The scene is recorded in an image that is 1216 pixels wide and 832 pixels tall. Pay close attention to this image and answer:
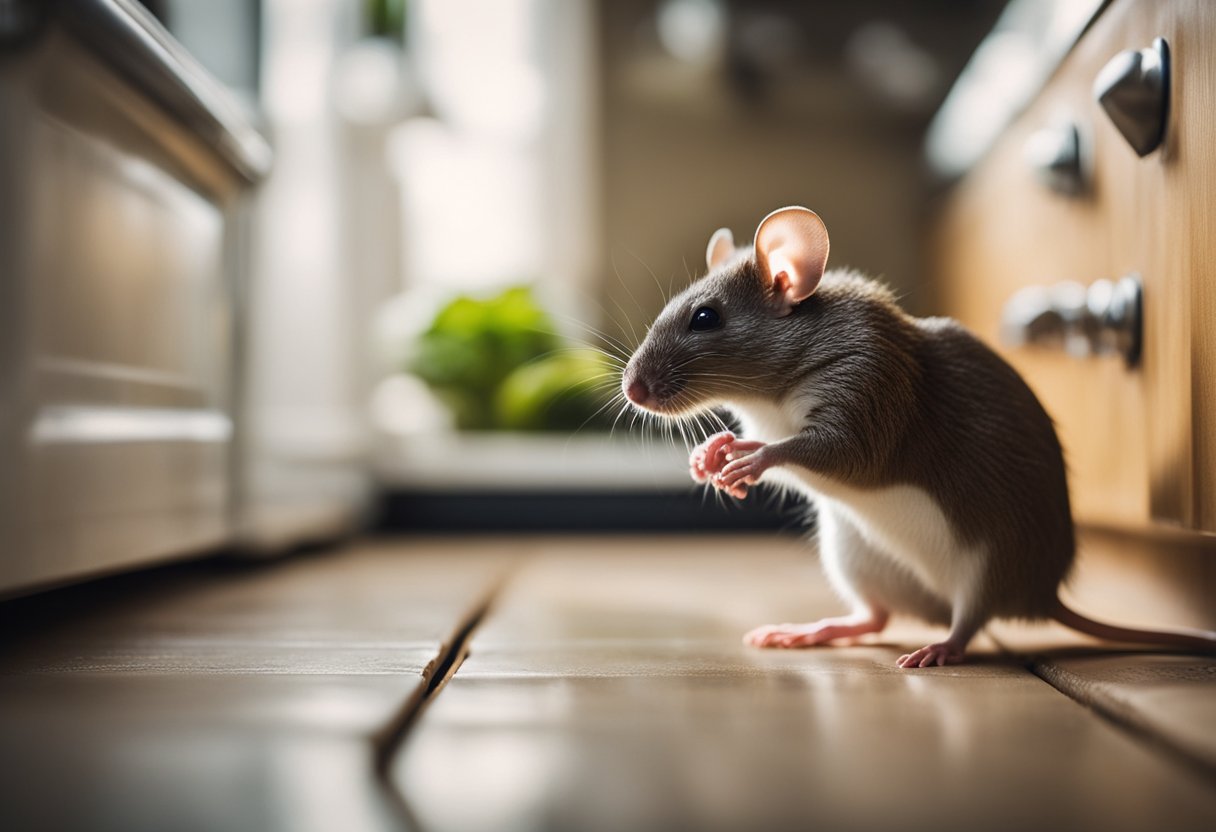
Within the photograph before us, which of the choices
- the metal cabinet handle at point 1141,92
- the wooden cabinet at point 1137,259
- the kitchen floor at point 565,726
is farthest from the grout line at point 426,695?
the metal cabinet handle at point 1141,92

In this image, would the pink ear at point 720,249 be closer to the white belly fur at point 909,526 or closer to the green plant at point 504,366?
the white belly fur at point 909,526

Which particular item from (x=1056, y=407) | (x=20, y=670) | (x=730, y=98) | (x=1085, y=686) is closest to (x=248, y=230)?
(x=20, y=670)

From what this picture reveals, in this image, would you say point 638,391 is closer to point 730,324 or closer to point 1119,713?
point 730,324

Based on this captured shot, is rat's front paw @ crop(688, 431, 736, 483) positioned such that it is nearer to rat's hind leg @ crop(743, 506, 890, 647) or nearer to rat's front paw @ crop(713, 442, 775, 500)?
rat's front paw @ crop(713, 442, 775, 500)

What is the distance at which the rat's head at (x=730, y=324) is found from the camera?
995 millimetres

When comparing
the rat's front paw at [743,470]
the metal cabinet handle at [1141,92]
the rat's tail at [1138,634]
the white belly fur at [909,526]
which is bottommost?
the rat's tail at [1138,634]

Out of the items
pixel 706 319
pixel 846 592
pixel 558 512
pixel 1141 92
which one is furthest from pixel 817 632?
pixel 558 512

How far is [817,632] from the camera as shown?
107 cm

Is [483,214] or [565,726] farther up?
[483,214]

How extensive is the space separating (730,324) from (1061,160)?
1.88 feet

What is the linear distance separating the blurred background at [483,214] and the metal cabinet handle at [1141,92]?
546 millimetres

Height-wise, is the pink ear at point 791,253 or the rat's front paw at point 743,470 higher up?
the pink ear at point 791,253

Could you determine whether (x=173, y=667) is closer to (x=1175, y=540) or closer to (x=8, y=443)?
(x=8, y=443)

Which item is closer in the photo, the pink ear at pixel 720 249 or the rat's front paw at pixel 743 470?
the rat's front paw at pixel 743 470
